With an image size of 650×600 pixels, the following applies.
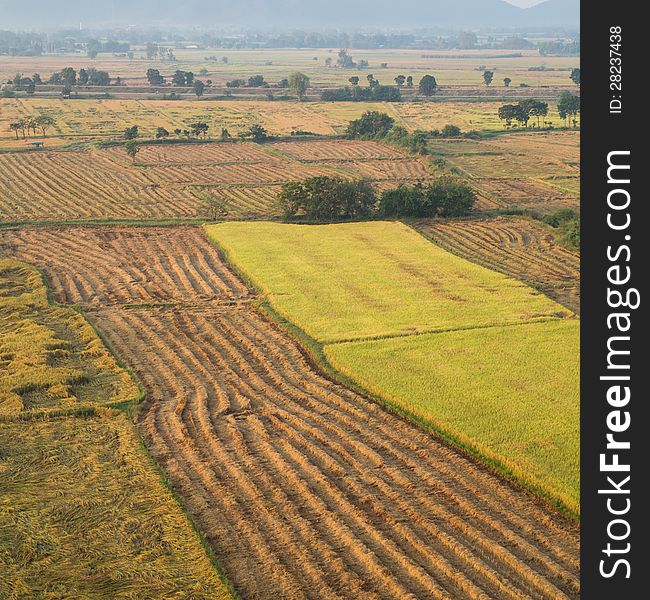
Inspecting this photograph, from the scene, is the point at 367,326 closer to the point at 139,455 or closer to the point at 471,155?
the point at 139,455

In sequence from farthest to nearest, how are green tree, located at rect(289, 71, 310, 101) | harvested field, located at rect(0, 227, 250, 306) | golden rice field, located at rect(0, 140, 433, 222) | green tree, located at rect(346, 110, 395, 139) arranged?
green tree, located at rect(289, 71, 310, 101)
green tree, located at rect(346, 110, 395, 139)
golden rice field, located at rect(0, 140, 433, 222)
harvested field, located at rect(0, 227, 250, 306)

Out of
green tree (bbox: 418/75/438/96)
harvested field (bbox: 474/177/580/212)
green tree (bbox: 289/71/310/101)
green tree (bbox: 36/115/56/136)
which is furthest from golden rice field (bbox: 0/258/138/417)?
green tree (bbox: 418/75/438/96)

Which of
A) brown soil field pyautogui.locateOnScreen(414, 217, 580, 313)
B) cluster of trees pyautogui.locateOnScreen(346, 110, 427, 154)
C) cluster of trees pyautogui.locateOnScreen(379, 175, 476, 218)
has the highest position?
cluster of trees pyautogui.locateOnScreen(346, 110, 427, 154)

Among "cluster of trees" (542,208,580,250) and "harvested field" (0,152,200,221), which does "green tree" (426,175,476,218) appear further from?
"harvested field" (0,152,200,221)

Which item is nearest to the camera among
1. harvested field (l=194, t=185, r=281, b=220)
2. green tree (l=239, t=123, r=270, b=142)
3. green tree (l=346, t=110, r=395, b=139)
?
harvested field (l=194, t=185, r=281, b=220)

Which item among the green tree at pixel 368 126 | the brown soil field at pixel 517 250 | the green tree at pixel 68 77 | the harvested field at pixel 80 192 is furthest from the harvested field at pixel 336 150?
the green tree at pixel 68 77

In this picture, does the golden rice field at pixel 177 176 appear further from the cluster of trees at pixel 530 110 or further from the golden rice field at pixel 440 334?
the cluster of trees at pixel 530 110

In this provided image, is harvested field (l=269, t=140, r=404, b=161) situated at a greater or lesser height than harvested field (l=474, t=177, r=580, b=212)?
greater
